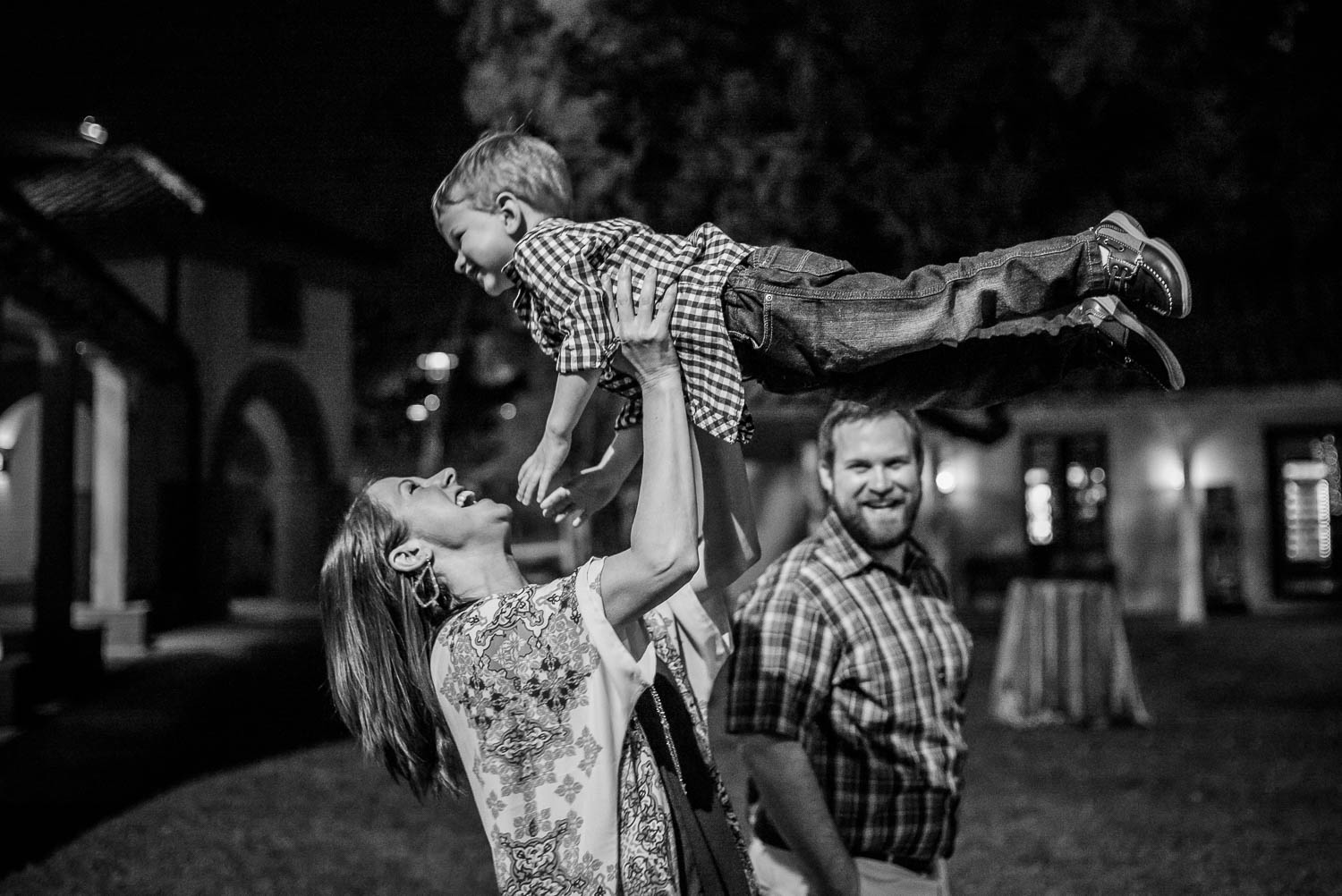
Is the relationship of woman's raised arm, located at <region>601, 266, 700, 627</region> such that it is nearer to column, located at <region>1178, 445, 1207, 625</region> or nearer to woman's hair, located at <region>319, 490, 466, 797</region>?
woman's hair, located at <region>319, 490, 466, 797</region>

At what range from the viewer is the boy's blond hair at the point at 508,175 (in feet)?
7.61

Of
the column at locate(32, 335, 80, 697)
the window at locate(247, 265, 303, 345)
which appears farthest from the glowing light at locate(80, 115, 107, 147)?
the column at locate(32, 335, 80, 697)

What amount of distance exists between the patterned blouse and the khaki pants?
80cm

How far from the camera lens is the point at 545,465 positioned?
2285 mm

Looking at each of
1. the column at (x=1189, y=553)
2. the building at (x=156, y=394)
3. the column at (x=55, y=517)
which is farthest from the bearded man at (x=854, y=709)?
the column at (x=1189, y=553)

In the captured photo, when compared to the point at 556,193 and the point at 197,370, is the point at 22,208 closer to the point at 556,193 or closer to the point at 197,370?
the point at 556,193

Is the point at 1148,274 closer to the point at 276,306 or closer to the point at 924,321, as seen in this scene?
the point at 924,321

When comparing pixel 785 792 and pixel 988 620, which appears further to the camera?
pixel 988 620

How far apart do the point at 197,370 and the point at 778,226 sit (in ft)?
51.8

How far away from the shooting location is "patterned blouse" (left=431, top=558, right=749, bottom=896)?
188 centimetres

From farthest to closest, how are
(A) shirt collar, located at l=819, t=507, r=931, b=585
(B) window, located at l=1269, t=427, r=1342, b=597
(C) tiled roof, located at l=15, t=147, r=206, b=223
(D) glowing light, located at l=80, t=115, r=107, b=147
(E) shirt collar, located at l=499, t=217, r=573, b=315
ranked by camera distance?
(B) window, located at l=1269, t=427, r=1342, b=597
(C) tiled roof, located at l=15, t=147, r=206, b=223
(D) glowing light, located at l=80, t=115, r=107, b=147
(A) shirt collar, located at l=819, t=507, r=931, b=585
(E) shirt collar, located at l=499, t=217, r=573, b=315

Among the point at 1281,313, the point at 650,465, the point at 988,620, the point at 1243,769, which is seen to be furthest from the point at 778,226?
the point at 988,620

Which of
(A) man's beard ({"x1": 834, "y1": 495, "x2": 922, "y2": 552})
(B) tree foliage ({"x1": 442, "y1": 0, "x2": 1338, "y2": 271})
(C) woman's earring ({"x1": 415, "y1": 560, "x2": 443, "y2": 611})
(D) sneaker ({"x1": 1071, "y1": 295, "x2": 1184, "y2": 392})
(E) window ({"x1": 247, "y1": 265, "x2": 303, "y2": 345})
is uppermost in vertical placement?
(E) window ({"x1": 247, "y1": 265, "x2": 303, "y2": 345})

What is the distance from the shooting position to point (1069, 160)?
6227mm
